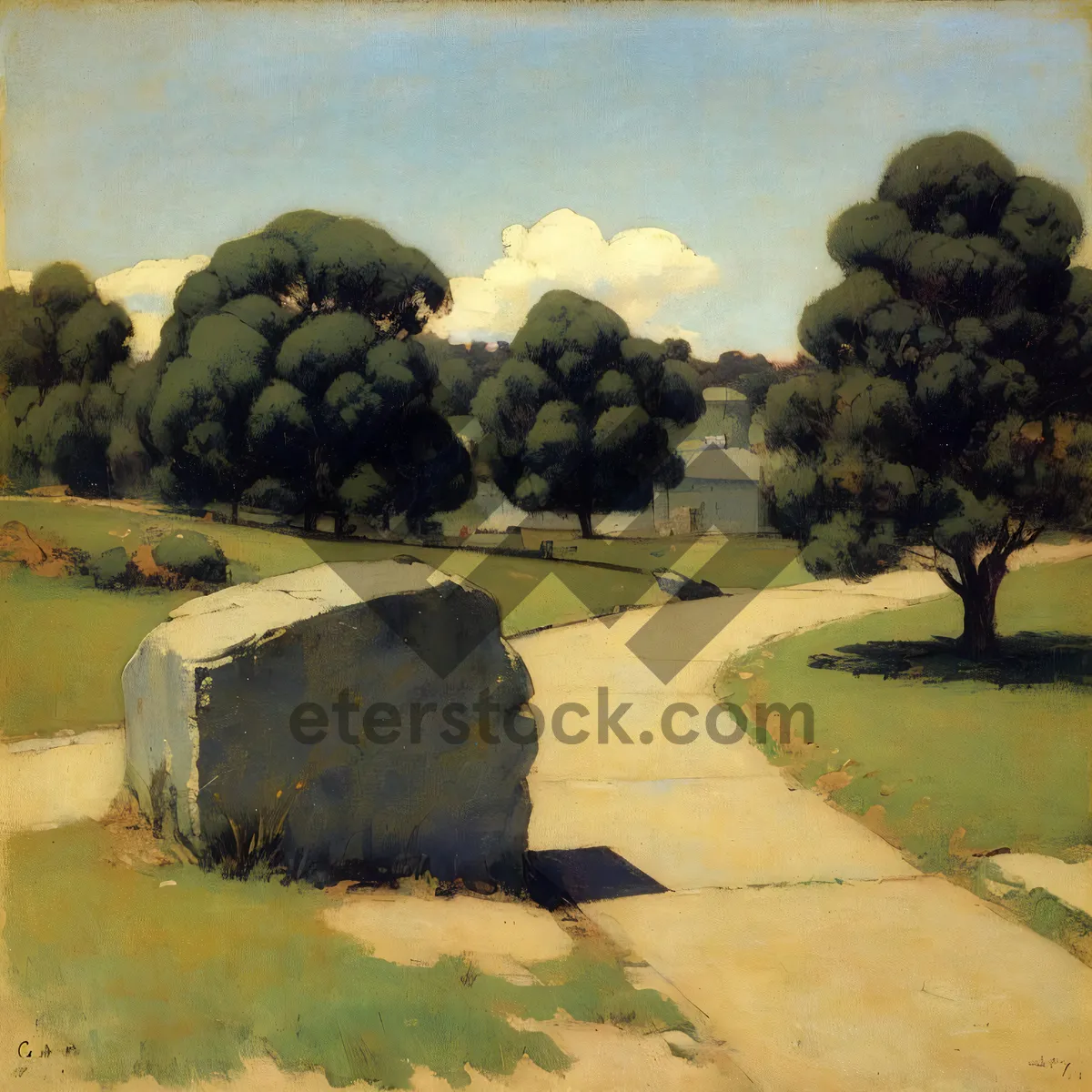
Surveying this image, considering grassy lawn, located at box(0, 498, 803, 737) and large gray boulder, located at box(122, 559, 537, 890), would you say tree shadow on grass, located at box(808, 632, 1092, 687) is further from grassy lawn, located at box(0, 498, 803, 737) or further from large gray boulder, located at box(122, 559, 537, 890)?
large gray boulder, located at box(122, 559, 537, 890)

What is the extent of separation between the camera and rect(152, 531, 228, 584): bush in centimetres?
763

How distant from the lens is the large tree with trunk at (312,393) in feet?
23.4

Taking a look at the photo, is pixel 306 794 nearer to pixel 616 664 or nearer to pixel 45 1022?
pixel 45 1022

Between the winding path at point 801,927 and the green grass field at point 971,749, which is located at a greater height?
the green grass field at point 971,749

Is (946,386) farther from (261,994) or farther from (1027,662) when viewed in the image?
(261,994)

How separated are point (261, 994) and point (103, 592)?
3.25 meters

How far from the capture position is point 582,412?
8914mm

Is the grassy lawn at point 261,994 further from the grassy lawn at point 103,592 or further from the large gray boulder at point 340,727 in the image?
the grassy lawn at point 103,592

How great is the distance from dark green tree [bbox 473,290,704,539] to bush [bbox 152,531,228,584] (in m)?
2.37

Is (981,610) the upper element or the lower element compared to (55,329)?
lower

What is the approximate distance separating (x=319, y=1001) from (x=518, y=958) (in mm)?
1136
